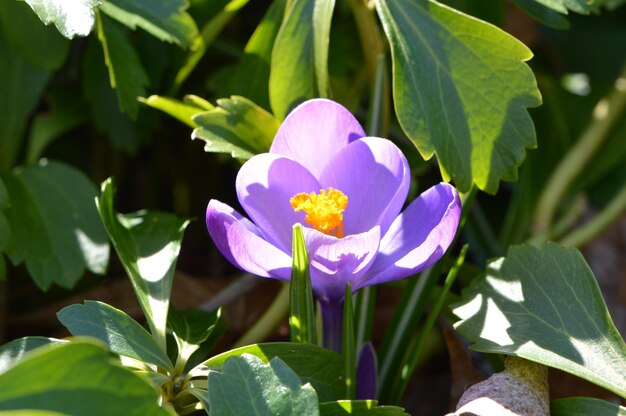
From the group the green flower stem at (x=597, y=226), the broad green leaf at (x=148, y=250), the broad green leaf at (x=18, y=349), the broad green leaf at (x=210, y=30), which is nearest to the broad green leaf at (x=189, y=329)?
the broad green leaf at (x=148, y=250)

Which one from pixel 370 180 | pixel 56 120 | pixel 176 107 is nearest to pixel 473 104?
pixel 370 180

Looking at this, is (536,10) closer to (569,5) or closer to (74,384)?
(569,5)

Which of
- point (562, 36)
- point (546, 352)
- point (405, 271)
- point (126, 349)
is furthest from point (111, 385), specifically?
point (562, 36)

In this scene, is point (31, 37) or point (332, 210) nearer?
point (332, 210)

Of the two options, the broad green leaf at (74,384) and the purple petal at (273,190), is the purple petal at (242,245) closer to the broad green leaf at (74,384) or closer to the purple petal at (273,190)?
the purple petal at (273,190)

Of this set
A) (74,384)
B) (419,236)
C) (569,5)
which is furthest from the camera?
(569,5)

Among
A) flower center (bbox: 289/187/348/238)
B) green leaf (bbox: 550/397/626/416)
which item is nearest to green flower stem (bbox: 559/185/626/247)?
green leaf (bbox: 550/397/626/416)
